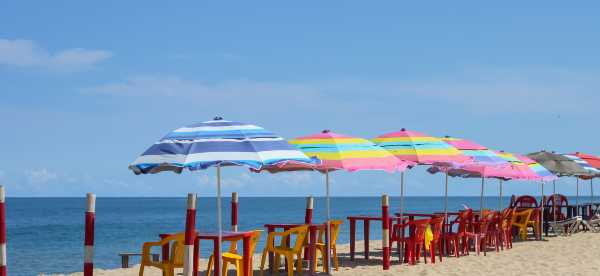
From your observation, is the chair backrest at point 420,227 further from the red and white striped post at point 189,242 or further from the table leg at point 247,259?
the red and white striped post at point 189,242

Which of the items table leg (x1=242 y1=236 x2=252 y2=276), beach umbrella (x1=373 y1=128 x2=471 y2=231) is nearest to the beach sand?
beach umbrella (x1=373 y1=128 x2=471 y2=231)

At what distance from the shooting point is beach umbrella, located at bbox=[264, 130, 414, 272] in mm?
11016

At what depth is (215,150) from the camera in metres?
8.98

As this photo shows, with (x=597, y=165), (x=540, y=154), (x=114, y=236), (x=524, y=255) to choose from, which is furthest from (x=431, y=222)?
(x=114, y=236)

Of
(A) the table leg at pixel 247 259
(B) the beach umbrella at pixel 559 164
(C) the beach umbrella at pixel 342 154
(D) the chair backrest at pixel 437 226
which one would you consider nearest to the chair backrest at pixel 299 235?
(C) the beach umbrella at pixel 342 154

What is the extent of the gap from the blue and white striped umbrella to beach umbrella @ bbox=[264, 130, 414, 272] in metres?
1.48

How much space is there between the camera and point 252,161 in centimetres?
890

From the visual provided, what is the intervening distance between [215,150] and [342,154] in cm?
262

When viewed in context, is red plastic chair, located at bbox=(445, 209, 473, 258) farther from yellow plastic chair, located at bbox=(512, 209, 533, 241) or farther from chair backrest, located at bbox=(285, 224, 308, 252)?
chair backrest, located at bbox=(285, 224, 308, 252)

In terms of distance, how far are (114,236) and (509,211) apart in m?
39.6

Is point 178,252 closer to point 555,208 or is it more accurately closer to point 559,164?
point 559,164

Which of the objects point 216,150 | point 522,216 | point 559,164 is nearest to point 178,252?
point 216,150

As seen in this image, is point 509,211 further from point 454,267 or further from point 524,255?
point 454,267

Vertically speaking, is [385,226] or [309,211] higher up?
[309,211]
